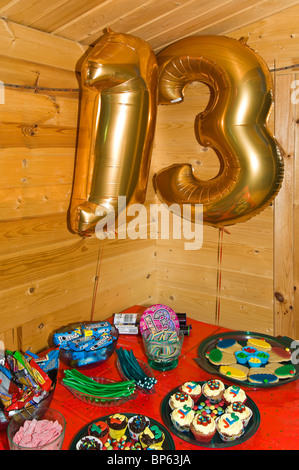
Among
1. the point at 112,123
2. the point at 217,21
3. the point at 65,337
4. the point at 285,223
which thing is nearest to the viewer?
the point at 112,123

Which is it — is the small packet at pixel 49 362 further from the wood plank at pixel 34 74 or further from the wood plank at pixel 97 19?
the wood plank at pixel 97 19

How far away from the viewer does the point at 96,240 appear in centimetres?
145

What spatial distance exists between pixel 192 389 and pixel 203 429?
5.4 inches

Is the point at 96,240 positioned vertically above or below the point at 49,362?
above

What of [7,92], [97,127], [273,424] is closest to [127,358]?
[273,424]

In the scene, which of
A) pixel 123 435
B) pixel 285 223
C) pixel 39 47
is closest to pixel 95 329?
pixel 123 435

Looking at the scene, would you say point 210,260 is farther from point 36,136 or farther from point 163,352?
point 36,136

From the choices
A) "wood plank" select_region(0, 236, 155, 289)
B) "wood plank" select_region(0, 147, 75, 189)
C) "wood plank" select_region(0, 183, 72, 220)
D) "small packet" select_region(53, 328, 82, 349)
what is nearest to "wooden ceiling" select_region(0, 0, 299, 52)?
"wood plank" select_region(0, 147, 75, 189)

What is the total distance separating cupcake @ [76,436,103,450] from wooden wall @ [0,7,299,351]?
44 cm

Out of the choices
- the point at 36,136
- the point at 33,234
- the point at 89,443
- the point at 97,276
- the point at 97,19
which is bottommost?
the point at 89,443

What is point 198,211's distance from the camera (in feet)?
4.22

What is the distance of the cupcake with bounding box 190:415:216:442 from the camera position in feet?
2.92
